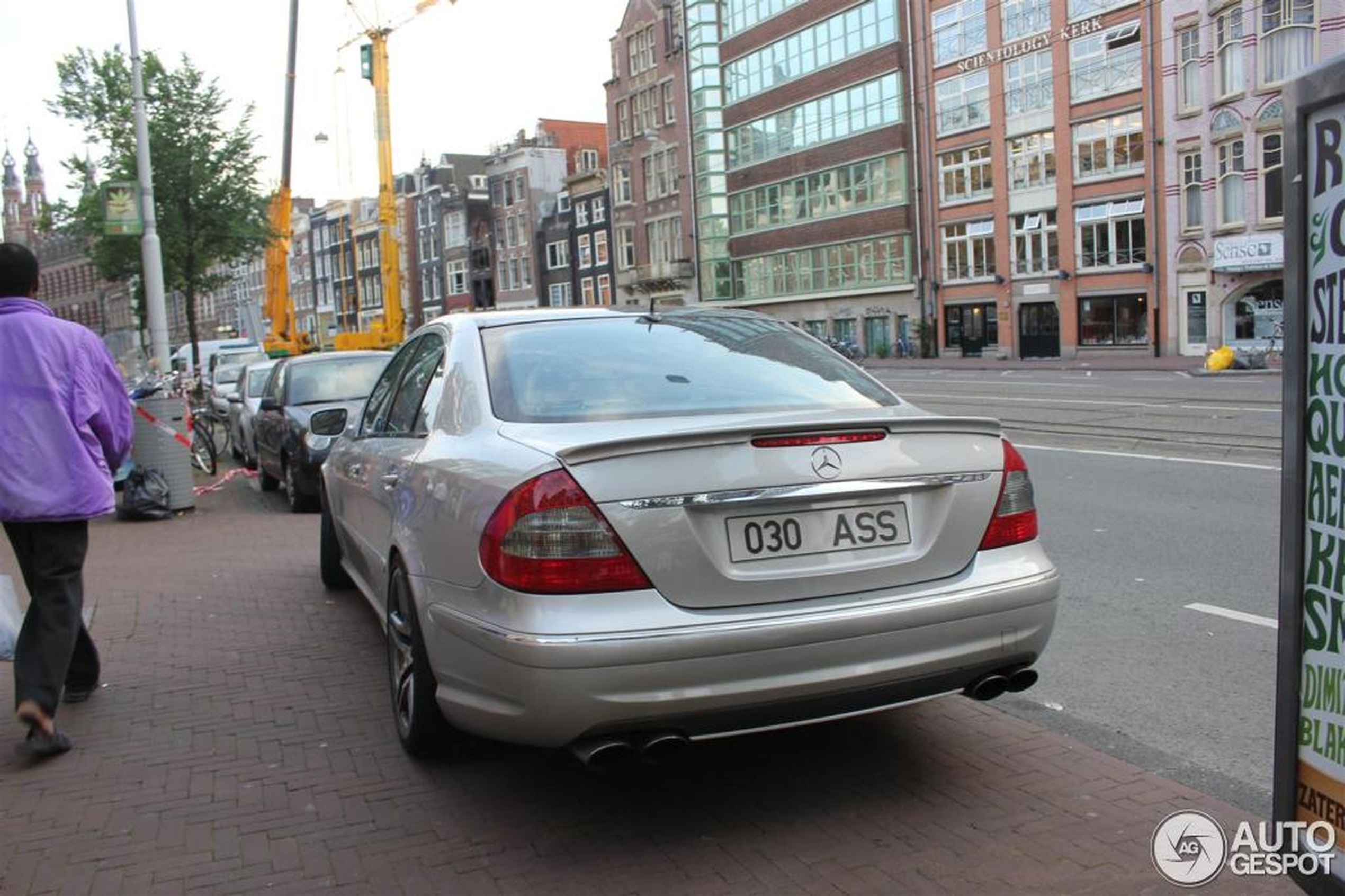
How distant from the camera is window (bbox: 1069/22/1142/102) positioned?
37.6 meters

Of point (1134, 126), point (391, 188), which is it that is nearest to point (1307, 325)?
point (391, 188)

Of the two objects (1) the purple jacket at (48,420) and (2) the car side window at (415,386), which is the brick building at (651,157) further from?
(1) the purple jacket at (48,420)

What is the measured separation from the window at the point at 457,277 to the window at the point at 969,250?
45.9 metres

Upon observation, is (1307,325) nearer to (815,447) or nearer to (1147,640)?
(815,447)

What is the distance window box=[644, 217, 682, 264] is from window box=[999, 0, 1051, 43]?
2443 cm

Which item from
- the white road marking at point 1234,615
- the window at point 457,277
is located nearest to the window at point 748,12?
the window at point 457,277

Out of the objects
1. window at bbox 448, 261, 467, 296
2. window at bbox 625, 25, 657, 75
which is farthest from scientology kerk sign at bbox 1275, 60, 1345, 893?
window at bbox 448, 261, 467, 296

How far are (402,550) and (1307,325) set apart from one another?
292cm

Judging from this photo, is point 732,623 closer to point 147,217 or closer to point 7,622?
point 7,622

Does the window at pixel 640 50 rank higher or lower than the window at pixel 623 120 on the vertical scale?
higher

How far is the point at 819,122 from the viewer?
172 ft

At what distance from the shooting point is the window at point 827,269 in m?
49.0

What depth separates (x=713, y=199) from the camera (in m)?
60.9

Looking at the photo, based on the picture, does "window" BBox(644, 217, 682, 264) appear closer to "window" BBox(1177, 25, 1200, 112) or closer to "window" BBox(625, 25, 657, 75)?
"window" BBox(625, 25, 657, 75)
